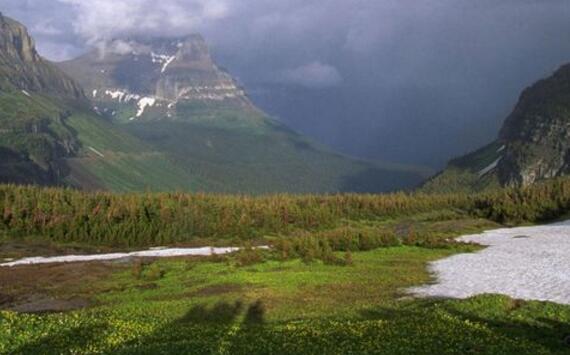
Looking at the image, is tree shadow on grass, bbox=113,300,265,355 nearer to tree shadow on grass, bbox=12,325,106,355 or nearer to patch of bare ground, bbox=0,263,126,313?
tree shadow on grass, bbox=12,325,106,355

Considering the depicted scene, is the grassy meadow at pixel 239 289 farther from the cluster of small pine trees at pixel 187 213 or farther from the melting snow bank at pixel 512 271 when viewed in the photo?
the melting snow bank at pixel 512 271

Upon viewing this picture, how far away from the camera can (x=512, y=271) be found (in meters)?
50.0

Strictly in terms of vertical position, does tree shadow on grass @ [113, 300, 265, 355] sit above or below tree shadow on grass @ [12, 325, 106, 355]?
below

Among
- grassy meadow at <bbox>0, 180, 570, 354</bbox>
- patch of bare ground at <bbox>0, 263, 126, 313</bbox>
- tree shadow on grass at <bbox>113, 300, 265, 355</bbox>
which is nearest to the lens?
tree shadow on grass at <bbox>113, 300, 265, 355</bbox>

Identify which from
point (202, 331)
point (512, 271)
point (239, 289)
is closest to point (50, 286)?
point (239, 289)

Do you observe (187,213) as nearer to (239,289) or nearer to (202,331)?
(239,289)

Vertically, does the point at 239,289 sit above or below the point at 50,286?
below

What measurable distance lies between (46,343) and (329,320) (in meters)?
13.5

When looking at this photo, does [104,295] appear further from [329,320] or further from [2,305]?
[329,320]

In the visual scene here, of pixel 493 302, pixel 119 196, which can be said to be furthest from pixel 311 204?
pixel 493 302

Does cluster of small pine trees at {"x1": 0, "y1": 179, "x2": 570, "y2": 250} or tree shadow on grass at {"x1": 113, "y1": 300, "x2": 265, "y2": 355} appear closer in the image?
tree shadow on grass at {"x1": 113, "y1": 300, "x2": 265, "y2": 355}

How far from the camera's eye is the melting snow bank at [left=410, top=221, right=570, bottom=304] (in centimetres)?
4175

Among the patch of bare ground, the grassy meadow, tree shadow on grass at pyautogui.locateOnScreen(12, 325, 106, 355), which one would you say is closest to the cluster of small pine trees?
the grassy meadow

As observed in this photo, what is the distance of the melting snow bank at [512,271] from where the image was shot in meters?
41.8
